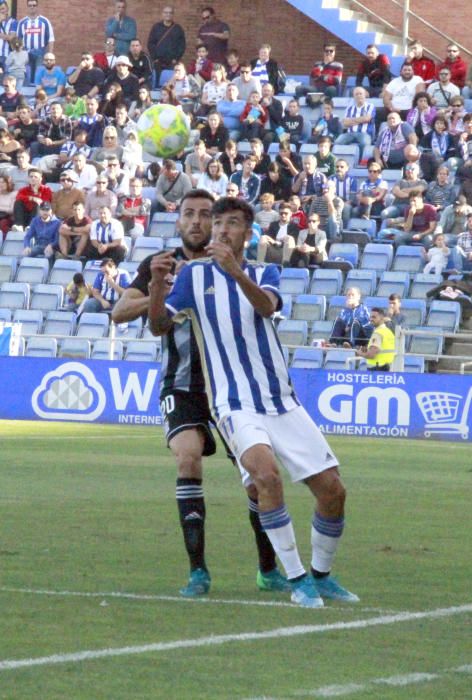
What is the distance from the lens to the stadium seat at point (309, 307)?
24.8 m

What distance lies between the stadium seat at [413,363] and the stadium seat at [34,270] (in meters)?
6.72

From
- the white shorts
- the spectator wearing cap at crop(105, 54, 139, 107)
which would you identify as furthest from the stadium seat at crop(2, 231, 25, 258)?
the white shorts

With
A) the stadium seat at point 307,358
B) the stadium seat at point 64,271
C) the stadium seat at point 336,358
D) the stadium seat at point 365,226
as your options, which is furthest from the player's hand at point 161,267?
the stadium seat at point 64,271

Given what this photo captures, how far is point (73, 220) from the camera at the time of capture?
88.0 ft

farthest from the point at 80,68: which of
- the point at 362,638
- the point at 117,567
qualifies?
the point at 362,638

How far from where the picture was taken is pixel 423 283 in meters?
24.7

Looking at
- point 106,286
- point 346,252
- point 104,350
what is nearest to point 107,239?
point 106,286

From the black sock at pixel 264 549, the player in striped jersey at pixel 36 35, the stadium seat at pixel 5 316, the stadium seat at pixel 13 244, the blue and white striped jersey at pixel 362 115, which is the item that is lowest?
the black sock at pixel 264 549

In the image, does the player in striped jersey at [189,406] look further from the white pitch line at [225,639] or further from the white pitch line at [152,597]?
the white pitch line at [225,639]

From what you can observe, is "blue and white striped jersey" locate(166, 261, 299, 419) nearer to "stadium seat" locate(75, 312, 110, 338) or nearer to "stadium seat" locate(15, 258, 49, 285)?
"stadium seat" locate(75, 312, 110, 338)

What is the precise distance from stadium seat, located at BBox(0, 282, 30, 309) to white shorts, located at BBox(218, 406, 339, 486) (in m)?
19.5

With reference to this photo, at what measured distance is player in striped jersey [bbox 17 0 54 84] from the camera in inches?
1314

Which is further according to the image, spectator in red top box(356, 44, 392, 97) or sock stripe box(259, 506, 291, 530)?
spectator in red top box(356, 44, 392, 97)

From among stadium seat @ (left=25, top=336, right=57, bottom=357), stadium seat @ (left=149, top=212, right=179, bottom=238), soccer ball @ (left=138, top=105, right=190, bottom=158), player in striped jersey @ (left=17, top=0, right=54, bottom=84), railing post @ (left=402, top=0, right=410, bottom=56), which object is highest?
railing post @ (left=402, top=0, right=410, bottom=56)
